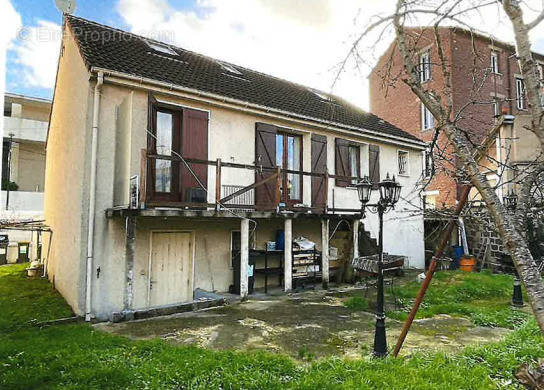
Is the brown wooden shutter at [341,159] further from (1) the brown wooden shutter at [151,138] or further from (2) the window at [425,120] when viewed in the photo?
(2) the window at [425,120]

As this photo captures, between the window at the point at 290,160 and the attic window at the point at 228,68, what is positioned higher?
the attic window at the point at 228,68

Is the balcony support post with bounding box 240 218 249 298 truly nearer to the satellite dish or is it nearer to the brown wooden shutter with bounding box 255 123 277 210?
the brown wooden shutter with bounding box 255 123 277 210

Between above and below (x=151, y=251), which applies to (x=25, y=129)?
above

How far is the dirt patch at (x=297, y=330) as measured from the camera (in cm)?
573

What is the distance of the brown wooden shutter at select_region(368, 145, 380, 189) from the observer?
13.7 metres

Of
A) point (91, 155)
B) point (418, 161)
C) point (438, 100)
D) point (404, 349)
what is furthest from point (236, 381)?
point (418, 161)

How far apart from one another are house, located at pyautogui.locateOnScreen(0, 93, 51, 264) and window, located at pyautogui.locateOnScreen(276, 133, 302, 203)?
12725 mm

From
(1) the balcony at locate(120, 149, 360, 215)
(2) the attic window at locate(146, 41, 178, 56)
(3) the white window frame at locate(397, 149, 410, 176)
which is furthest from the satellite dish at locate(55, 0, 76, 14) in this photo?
→ (3) the white window frame at locate(397, 149, 410, 176)

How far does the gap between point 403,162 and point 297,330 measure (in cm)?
1092

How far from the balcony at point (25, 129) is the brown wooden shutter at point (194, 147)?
13616 mm

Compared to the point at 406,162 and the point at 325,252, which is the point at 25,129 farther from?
the point at 406,162

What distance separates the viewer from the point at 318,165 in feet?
39.5

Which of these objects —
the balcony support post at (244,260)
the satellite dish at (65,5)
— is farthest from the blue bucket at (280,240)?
the satellite dish at (65,5)

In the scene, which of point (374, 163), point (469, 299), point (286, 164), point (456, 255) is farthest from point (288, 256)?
point (456, 255)
